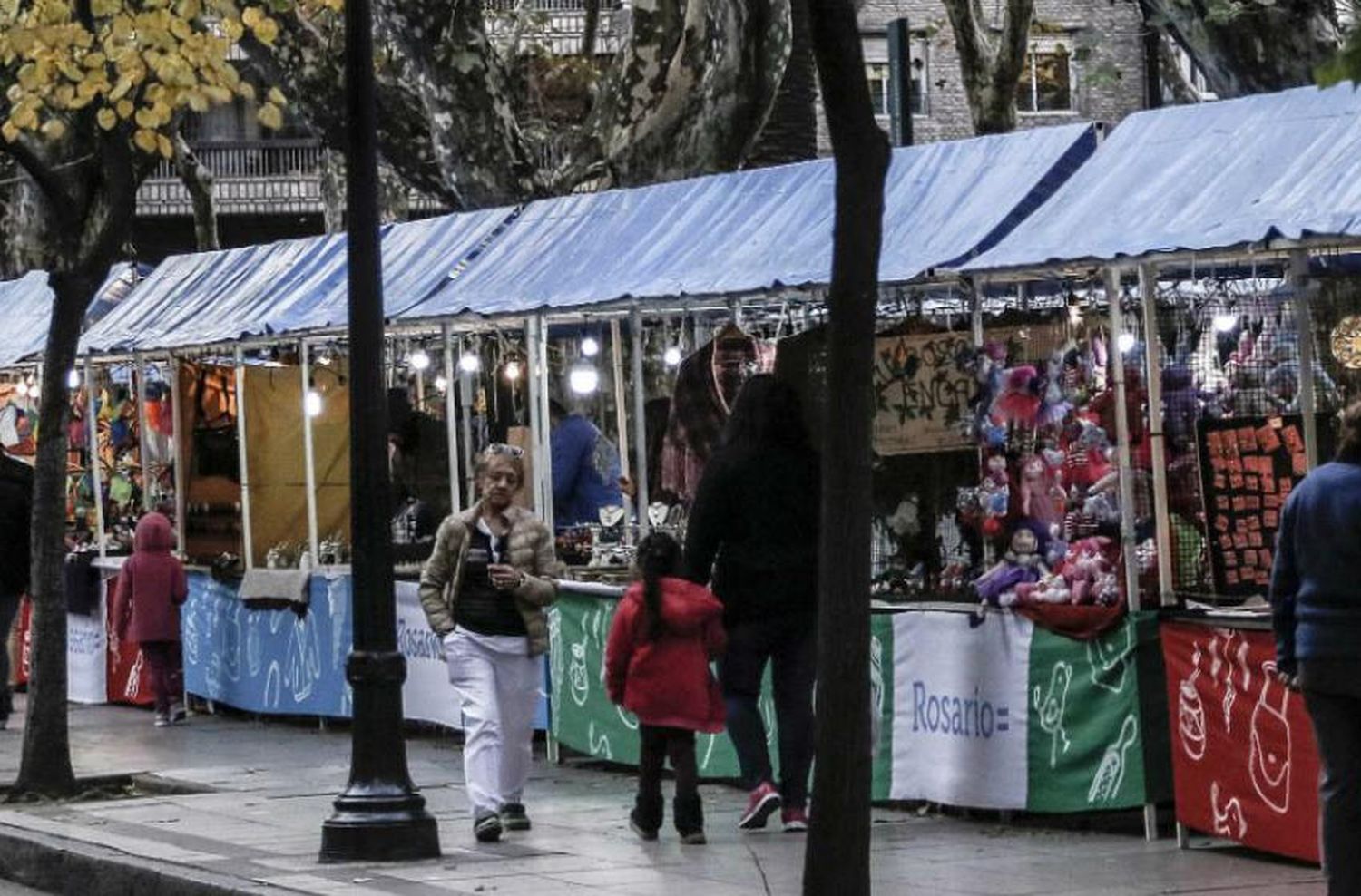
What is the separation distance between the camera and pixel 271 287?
60.2 feet

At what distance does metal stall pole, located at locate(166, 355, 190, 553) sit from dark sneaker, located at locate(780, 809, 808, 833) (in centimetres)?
877

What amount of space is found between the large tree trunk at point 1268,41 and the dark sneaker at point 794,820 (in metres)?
5.72

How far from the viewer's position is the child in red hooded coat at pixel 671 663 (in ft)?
37.7

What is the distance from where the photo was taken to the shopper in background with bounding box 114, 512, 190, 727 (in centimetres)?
1839

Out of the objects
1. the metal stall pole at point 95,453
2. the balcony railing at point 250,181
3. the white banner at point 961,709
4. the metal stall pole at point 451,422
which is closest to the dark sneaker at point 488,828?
the white banner at point 961,709

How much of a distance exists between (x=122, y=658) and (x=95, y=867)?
343 inches

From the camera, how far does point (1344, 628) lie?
8469 millimetres

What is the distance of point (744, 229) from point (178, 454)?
277 inches

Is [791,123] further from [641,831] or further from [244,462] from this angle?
[641,831]

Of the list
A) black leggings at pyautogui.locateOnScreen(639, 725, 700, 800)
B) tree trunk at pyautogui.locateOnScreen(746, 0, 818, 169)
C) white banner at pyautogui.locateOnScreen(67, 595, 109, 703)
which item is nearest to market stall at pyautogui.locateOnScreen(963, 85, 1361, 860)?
black leggings at pyautogui.locateOnScreen(639, 725, 700, 800)

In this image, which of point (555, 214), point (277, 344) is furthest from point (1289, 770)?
point (277, 344)

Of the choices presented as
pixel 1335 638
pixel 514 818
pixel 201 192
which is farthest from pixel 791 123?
pixel 1335 638

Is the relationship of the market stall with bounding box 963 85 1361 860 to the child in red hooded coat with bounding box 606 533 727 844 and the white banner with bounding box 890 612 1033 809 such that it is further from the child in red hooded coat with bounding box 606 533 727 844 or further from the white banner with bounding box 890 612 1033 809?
the child in red hooded coat with bounding box 606 533 727 844

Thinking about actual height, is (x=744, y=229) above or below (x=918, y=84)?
below
